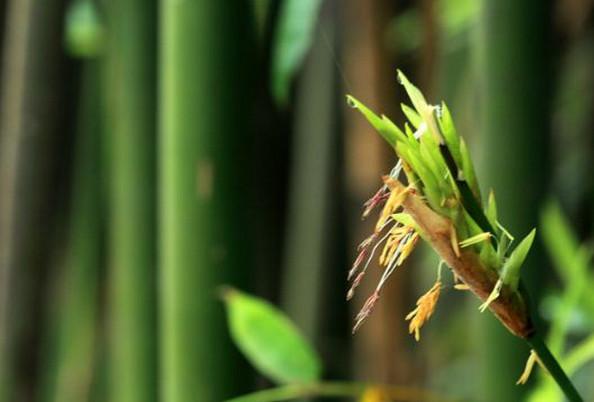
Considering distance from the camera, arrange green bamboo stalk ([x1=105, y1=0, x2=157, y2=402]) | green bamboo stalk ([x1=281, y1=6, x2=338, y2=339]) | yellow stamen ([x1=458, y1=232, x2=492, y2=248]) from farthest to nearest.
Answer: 1. green bamboo stalk ([x1=281, y1=6, x2=338, y2=339])
2. green bamboo stalk ([x1=105, y1=0, x2=157, y2=402])
3. yellow stamen ([x1=458, y1=232, x2=492, y2=248])

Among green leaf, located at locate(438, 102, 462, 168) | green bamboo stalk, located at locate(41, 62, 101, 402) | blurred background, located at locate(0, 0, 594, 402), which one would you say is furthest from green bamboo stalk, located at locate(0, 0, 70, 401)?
green leaf, located at locate(438, 102, 462, 168)

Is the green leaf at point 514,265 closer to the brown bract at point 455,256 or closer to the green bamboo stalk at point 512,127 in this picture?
the brown bract at point 455,256

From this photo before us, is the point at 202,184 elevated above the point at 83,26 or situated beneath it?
situated beneath

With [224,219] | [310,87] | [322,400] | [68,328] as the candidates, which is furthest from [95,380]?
[224,219]

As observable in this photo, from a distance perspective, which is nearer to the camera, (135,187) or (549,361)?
(549,361)

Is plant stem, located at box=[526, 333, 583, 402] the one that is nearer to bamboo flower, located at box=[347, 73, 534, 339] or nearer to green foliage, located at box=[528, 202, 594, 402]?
bamboo flower, located at box=[347, 73, 534, 339]

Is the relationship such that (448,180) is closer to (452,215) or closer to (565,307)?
(452,215)

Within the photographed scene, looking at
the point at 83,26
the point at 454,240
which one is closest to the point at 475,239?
the point at 454,240

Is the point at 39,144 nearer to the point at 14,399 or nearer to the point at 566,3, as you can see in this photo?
the point at 14,399
